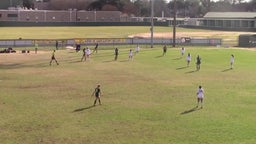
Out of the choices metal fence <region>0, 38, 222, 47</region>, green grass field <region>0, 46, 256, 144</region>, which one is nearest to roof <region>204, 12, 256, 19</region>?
metal fence <region>0, 38, 222, 47</region>

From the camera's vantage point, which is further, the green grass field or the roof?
the roof

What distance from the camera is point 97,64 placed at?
1812 inches

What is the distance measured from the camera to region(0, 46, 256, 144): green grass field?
→ 65.3ft

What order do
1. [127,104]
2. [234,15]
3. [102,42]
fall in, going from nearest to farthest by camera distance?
1. [127,104]
2. [102,42]
3. [234,15]

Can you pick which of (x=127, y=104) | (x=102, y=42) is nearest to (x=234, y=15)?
(x=102, y=42)

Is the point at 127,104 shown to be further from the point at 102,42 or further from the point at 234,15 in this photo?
the point at 234,15

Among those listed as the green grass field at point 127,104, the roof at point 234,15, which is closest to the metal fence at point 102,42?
the green grass field at point 127,104

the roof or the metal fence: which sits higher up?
the roof

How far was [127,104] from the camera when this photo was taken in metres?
26.4

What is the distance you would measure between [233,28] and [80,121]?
10309 centimetres

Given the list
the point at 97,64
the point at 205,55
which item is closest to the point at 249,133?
the point at 97,64

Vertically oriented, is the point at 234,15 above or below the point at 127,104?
above

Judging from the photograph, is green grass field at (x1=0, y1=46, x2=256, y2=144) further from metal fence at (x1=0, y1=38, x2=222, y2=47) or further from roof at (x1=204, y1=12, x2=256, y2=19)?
roof at (x1=204, y1=12, x2=256, y2=19)

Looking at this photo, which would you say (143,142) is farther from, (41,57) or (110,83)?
(41,57)
